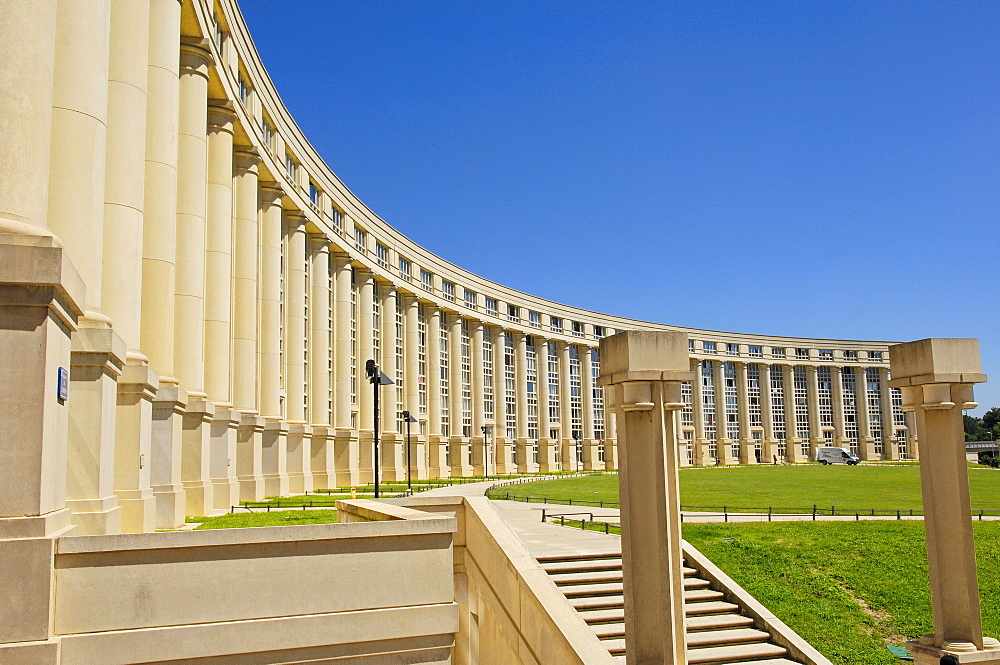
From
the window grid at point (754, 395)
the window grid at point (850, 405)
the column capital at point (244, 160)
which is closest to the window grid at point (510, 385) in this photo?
the window grid at point (754, 395)

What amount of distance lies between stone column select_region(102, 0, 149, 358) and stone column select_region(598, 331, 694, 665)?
11280 millimetres

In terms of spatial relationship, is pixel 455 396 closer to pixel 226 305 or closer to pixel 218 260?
pixel 226 305

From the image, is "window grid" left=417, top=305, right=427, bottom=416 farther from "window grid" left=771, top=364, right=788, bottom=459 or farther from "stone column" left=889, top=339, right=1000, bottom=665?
"window grid" left=771, top=364, right=788, bottom=459

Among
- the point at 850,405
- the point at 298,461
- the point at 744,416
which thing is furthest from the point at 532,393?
the point at 850,405

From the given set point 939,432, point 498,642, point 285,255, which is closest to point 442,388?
point 285,255

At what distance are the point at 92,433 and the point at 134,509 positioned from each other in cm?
405

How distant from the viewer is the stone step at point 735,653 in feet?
49.2

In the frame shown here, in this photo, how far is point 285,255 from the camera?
48.1 meters

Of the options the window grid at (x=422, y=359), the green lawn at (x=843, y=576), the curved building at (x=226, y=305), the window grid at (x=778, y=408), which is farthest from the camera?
the window grid at (x=778, y=408)

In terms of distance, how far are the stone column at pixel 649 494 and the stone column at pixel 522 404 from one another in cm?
8456

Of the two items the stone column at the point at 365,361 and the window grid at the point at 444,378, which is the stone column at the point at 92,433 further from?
the window grid at the point at 444,378

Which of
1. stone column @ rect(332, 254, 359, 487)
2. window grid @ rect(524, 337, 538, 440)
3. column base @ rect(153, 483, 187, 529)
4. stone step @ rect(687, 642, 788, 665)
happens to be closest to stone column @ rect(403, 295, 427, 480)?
stone column @ rect(332, 254, 359, 487)

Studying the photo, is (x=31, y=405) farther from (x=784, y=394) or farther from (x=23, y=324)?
(x=784, y=394)

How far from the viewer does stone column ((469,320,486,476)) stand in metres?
84.8
